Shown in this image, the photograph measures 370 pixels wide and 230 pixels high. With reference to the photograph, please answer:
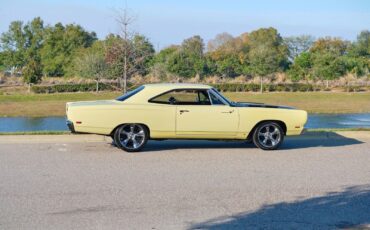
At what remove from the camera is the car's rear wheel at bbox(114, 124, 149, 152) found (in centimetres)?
1047

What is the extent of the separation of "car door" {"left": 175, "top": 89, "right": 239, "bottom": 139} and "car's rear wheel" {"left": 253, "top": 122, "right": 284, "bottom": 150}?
53cm

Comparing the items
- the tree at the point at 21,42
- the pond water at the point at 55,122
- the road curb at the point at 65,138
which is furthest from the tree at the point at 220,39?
the road curb at the point at 65,138

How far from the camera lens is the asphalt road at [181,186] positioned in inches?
246

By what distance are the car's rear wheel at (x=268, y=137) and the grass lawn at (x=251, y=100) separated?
71.3 feet

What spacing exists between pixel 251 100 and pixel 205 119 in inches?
1162

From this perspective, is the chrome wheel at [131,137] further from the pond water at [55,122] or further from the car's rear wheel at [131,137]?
the pond water at [55,122]

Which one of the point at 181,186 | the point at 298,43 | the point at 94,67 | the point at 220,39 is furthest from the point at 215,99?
the point at 220,39

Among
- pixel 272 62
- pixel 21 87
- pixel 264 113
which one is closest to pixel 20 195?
pixel 264 113

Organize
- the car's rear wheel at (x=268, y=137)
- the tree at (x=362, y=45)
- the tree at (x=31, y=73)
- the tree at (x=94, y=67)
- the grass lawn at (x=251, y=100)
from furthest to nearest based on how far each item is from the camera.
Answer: the tree at (x=362, y=45) < the tree at (x=31, y=73) < the tree at (x=94, y=67) < the grass lawn at (x=251, y=100) < the car's rear wheel at (x=268, y=137)

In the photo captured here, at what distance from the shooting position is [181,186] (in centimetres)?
783

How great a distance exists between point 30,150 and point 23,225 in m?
4.90

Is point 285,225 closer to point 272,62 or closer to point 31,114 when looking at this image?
point 31,114

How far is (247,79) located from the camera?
2282 inches

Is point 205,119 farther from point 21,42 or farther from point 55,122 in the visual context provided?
point 21,42
